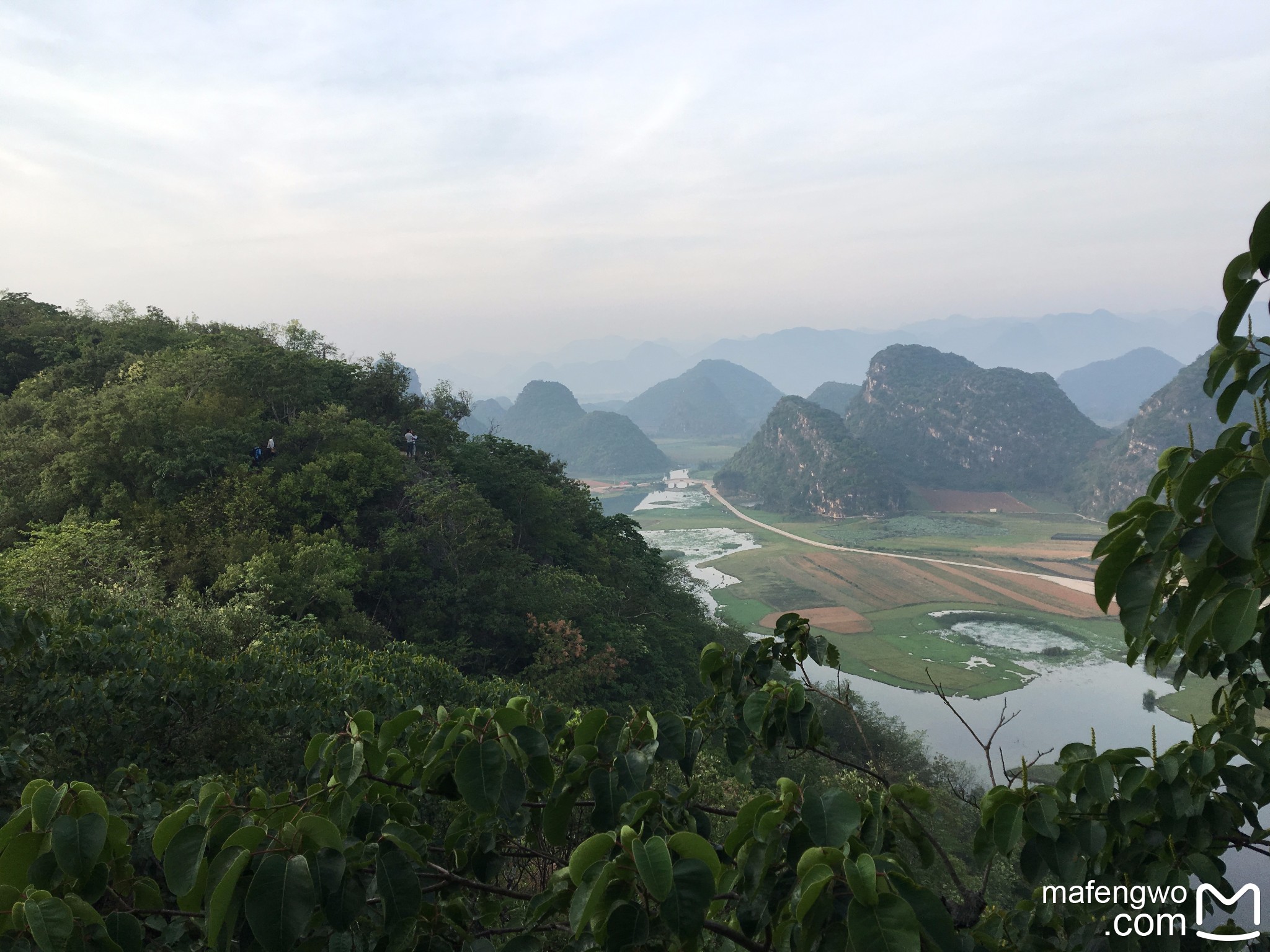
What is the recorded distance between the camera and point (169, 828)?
55.6 inches

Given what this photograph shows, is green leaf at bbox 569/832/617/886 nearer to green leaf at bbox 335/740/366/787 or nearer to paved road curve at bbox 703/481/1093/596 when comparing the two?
green leaf at bbox 335/740/366/787

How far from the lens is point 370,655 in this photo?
8.52 metres

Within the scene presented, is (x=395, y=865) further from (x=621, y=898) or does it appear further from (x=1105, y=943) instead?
(x=1105, y=943)

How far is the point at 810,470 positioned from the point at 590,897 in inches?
3579

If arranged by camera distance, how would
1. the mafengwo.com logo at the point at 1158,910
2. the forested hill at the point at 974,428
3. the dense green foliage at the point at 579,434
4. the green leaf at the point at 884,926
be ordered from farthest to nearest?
1. the dense green foliage at the point at 579,434
2. the forested hill at the point at 974,428
3. the mafengwo.com logo at the point at 1158,910
4. the green leaf at the point at 884,926

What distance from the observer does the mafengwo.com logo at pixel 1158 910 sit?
5.34 feet

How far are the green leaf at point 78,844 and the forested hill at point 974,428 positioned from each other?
98.6 m

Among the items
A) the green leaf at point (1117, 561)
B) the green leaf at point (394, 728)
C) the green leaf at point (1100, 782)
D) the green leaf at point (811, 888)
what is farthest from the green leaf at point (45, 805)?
the green leaf at point (1100, 782)

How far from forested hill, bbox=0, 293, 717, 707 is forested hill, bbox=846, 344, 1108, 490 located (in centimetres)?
8397

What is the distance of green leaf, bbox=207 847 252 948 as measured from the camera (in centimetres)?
115

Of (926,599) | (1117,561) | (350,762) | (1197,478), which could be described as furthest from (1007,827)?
(926,599)

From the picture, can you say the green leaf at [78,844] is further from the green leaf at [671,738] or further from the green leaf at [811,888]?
the green leaf at [811,888]

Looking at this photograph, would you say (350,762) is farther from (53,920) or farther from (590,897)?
(590,897)

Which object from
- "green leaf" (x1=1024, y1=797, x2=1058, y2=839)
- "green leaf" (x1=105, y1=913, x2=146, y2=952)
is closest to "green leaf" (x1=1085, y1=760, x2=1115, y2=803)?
"green leaf" (x1=1024, y1=797, x2=1058, y2=839)
